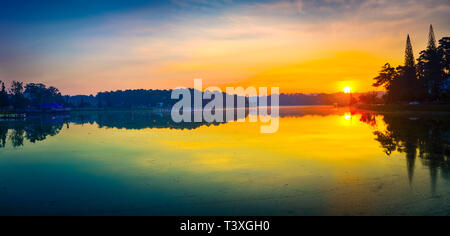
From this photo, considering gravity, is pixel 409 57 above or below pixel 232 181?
above

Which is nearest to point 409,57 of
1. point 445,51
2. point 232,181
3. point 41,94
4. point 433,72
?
point 445,51

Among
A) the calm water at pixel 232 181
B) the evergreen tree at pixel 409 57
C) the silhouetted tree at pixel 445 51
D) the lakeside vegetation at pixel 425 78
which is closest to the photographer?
the calm water at pixel 232 181

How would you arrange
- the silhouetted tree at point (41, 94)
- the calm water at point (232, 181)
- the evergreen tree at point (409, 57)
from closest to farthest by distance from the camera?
the calm water at point (232, 181) < the evergreen tree at point (409, 57) < the silhouetted tree at point (41, 94)

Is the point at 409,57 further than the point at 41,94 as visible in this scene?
No

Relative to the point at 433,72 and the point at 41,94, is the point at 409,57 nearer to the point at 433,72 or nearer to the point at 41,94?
the point at 433,72

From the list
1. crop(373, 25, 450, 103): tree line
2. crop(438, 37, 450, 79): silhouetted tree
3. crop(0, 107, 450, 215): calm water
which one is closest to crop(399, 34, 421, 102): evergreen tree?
crop(373, 25, 450, 103): tree line

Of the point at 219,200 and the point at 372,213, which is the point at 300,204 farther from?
the point at 219,200

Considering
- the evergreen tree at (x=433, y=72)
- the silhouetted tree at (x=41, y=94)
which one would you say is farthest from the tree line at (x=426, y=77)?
the silhouetted tree at (x=41, y=94)

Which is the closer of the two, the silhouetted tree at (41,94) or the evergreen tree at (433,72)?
the evergreen tree at (433,72)

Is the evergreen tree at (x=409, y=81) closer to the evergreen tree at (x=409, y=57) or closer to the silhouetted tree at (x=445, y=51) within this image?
the evergreen tree at (x=409, y=57)

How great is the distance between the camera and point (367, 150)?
18.6 metres
